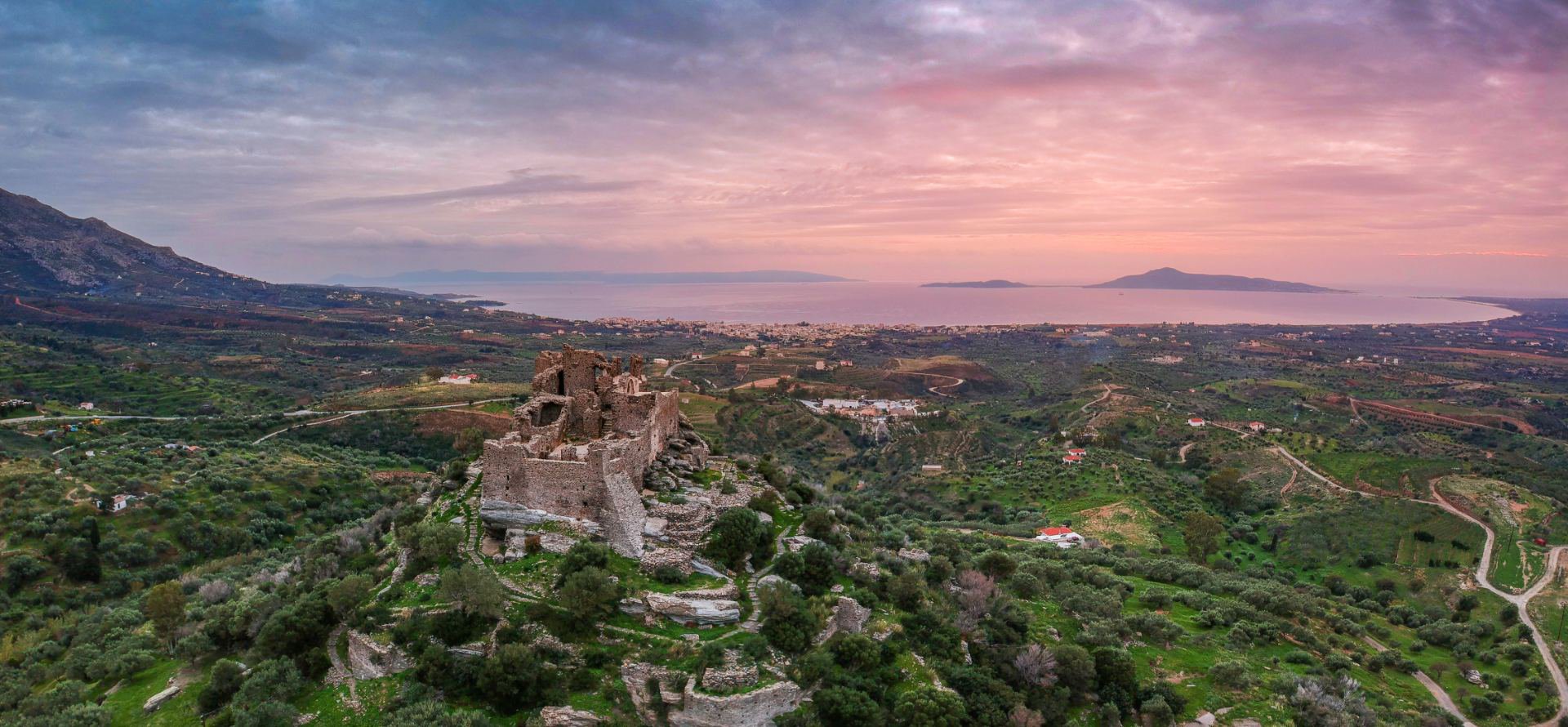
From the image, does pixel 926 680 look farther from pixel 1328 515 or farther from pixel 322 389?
pixel 322 389

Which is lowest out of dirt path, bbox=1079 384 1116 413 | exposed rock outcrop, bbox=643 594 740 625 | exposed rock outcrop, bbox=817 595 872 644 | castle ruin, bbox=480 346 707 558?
dirt path, bbox=1079 384 1116 413

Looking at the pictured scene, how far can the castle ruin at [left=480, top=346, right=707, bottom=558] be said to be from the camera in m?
20.4

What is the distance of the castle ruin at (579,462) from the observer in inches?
803

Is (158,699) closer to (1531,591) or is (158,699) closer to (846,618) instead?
(846,618)

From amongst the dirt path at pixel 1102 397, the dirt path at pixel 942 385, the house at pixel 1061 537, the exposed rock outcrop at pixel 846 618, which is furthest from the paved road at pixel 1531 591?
the dirt path at pixel 942 385

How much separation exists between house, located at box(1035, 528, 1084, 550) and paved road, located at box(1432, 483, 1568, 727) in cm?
1795

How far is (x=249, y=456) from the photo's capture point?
166 feet

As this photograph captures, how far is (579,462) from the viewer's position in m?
20.5

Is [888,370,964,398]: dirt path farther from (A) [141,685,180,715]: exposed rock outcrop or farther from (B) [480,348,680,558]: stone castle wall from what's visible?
(A) [141,685,180,715]: exposed rock outcrop

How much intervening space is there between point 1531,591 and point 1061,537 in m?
21.4

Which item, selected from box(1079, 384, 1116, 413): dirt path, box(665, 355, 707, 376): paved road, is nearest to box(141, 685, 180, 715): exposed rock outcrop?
box(1079, 384, 1116, 413): dirt path

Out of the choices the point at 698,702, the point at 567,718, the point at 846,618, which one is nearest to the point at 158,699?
the point at 567,718

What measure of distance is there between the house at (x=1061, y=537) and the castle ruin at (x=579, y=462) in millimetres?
24760

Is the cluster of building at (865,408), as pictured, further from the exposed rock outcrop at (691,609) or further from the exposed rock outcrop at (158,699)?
the exposed rock outcrop at (158,699)
